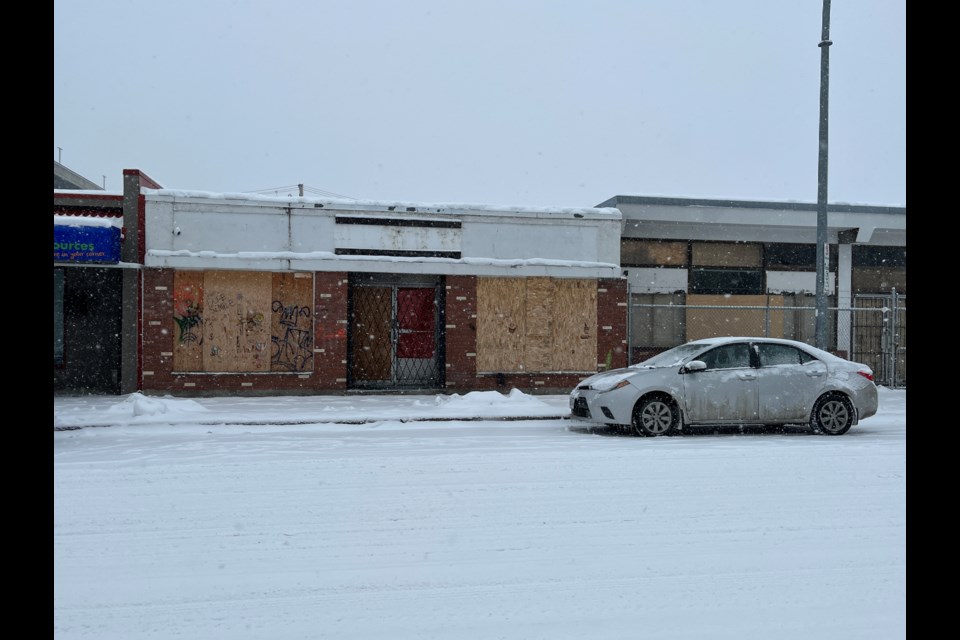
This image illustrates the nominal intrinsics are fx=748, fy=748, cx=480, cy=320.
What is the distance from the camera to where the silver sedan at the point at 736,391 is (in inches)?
425

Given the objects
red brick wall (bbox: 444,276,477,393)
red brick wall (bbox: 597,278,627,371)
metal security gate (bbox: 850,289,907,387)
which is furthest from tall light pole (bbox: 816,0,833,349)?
red brick wall (bbox: 444,276,477,393)

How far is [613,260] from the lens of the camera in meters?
18.3

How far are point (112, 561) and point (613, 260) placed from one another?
14749 millimetres

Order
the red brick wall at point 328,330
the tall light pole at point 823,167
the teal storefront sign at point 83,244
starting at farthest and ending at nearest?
the red brick wall at point 328,330
the teal storefront sign at point 83,244
the tall light pole at point 823,167

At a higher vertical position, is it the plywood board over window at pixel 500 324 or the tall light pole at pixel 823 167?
the tall light pole at pixel 823 167

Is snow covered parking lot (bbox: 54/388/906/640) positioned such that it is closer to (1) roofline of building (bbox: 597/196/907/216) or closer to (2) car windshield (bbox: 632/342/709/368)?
Answer: (2) car windshield (bbox: 632/342/709/368)

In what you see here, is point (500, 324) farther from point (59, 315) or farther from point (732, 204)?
point (59, 315)

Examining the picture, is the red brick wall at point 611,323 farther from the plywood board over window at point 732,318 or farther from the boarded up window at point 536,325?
the plywood board over window at point 732,318

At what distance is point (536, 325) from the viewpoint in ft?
58.3

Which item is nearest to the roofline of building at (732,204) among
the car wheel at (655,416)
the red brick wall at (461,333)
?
the red brick wall at (461,333)

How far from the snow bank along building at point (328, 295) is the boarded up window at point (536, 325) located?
34mm
